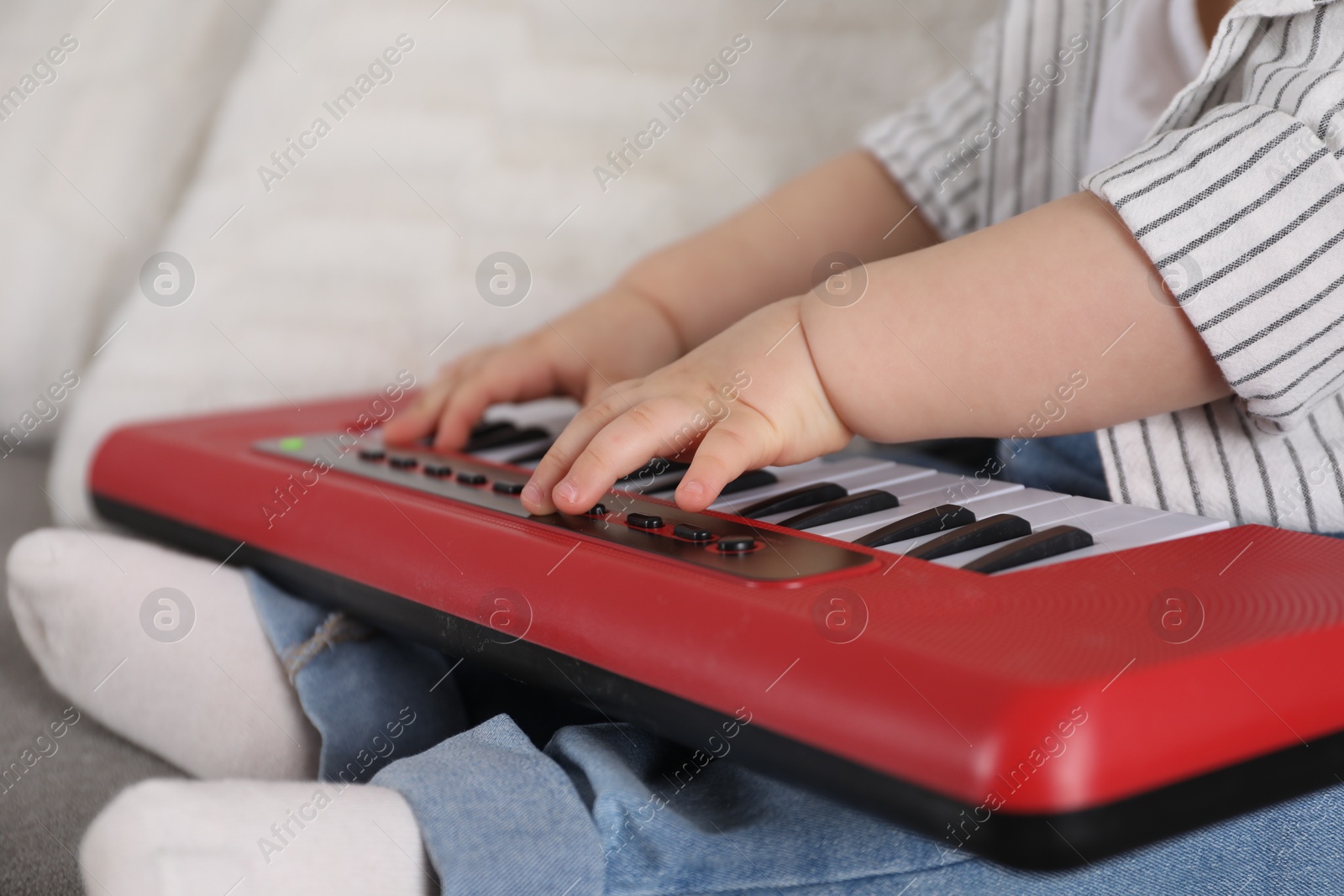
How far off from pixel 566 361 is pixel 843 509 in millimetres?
374

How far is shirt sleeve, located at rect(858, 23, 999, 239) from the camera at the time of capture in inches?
36.7

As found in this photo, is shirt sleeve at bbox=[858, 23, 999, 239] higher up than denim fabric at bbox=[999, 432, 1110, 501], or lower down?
higher up

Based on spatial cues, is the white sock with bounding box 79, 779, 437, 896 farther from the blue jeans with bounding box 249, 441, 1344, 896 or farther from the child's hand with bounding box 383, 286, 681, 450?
the child's hand with bounding box 383, 286, 681, 450

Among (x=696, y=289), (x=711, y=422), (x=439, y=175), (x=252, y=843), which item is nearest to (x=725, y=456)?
(x=711, y=422)

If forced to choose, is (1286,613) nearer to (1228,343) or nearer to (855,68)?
(1228,343)

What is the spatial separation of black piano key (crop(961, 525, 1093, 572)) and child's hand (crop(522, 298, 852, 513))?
0.14 m

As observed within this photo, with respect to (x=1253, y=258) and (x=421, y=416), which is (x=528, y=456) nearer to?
(x=421, y=416)

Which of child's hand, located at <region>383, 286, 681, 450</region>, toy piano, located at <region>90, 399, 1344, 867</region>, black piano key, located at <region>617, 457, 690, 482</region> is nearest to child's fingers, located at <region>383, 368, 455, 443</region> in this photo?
child's hand, located at <region>383, 286, 681, 450</region>

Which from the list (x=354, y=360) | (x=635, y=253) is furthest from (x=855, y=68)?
(x=354, y=360)

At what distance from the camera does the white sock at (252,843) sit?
397 millimetres

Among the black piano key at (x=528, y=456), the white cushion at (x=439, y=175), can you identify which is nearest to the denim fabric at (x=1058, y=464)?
the black piano key at (x=528, y=456)

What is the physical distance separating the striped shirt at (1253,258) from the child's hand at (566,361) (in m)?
0.35

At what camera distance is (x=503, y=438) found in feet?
2.52

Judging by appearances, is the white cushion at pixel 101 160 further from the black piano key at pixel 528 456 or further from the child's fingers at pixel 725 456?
the child's fingers at pixel 725 456
